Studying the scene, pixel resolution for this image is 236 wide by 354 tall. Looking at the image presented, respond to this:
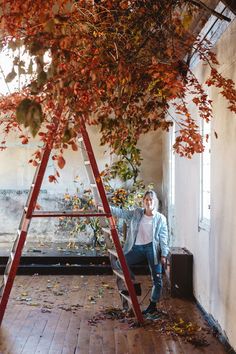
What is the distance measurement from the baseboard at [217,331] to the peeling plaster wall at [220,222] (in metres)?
0.05

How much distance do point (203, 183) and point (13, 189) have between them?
6352mm

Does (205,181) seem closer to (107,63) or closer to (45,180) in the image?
(107,63)

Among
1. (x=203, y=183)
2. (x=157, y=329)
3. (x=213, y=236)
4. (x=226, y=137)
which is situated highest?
(x=226, y=137)

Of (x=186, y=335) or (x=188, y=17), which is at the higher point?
(x=188, y=17)

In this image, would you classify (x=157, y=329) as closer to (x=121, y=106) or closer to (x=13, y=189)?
(x=121, y=106)

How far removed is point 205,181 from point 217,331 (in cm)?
216

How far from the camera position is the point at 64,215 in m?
7.57

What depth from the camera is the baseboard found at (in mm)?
6526

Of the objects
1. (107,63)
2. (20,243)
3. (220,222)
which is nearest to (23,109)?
(107,63)

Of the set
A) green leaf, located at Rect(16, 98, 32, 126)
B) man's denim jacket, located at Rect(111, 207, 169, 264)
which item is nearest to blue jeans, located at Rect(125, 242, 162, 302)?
man's denim jacket, located at Rect(111, 207, 169, 264)

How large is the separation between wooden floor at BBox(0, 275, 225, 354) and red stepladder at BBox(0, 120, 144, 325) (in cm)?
41

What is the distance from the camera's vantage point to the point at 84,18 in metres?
5.82

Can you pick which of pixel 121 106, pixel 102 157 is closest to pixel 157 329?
pixel 121 106

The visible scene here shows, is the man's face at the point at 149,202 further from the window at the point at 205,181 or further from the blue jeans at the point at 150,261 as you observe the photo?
the window at the point at 205,181
